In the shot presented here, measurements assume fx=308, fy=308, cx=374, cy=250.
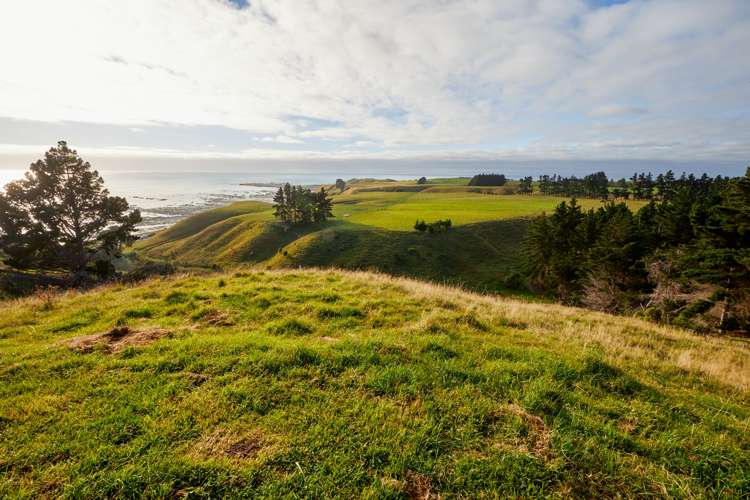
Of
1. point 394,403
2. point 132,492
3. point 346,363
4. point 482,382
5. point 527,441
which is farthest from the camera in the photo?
point 346,363

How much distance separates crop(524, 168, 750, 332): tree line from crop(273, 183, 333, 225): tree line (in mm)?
58613

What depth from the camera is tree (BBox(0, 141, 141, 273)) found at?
94.8 ft

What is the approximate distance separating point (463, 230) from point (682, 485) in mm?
71201

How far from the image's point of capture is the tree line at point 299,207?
88.9 metres

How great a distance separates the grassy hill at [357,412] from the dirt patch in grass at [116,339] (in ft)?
0.17

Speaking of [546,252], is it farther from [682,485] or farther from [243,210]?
[243,210]

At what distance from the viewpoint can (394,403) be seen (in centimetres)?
511

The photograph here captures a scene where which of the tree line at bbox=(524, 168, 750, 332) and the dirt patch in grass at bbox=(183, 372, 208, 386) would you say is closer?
the dirt patch in grass at bbox=(183, 372, 208, 386)

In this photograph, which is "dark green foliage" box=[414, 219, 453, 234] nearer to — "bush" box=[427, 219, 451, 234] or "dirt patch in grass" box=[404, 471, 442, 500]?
"bush" box=[427, 219, 451, 234]

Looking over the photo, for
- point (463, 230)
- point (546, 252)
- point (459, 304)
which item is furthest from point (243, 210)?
point (459, 304)

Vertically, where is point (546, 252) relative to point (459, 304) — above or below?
below

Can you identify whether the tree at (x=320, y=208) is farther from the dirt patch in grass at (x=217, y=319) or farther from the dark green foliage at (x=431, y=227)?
the dirt patch in grass at (x=217, y=319)

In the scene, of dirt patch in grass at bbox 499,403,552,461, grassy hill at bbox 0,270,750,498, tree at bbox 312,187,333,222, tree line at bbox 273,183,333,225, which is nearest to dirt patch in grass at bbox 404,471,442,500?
grassy hill at bbox 0,270,750,498

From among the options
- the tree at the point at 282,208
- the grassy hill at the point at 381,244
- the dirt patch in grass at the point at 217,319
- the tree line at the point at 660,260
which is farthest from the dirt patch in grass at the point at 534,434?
the tree at the point at 282,208
